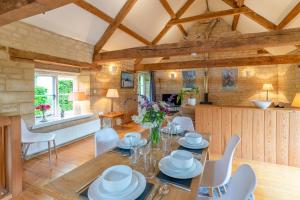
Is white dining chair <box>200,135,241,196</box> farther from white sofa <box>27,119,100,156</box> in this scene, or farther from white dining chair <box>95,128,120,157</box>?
white sofa <box>27,119,100,156</box>

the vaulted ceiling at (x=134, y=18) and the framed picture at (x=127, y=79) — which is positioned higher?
the vaulted ceiling at (x=134, y=18)

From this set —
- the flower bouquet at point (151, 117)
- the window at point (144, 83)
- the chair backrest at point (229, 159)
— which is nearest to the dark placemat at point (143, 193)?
the flower bouquet at point (151, 117)

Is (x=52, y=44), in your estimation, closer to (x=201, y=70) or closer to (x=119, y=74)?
(x=119, y=74)

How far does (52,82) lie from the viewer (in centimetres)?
387

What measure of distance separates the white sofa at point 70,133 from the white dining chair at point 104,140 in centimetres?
214

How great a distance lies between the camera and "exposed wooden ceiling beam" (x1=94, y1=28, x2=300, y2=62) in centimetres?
278

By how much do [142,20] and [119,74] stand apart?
6.29 ft

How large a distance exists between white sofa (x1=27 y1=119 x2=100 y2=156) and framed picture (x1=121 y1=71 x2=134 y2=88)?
1.79 m

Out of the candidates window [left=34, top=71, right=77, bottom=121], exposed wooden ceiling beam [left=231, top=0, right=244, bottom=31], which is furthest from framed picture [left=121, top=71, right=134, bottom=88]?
exposed wooden ceiling beam [left=231, top=0, right=244, bottom=31]

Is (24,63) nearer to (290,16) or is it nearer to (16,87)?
(16,87)

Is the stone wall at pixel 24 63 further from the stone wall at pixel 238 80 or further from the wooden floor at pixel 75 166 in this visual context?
the stone wall at pixel 238 80

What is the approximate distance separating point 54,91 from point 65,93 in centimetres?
30

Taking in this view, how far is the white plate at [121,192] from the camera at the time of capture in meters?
0.84

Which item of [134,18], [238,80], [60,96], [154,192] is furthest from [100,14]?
[238,80]
